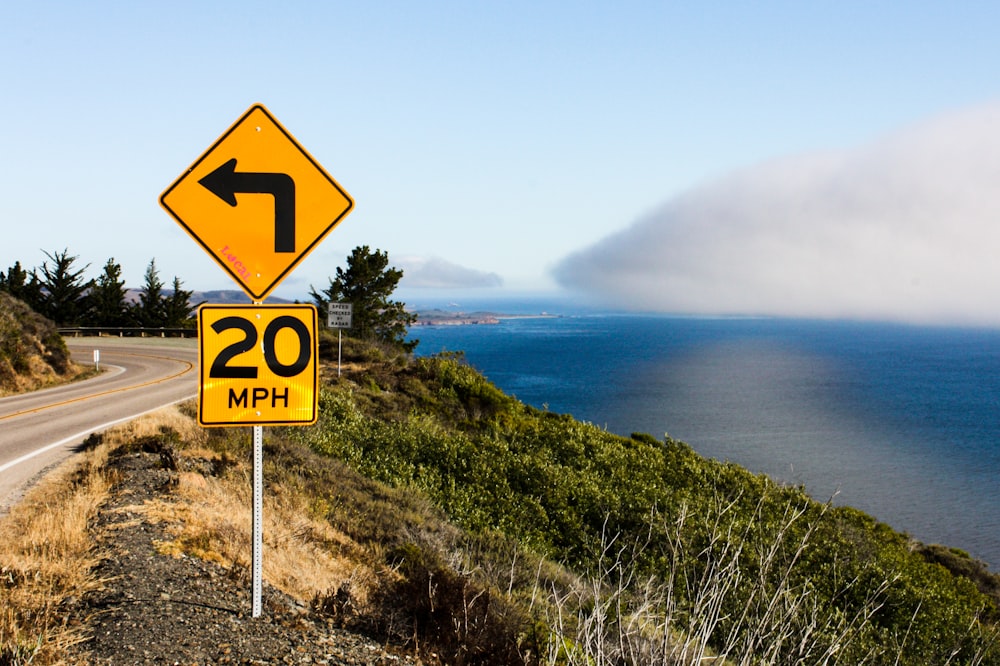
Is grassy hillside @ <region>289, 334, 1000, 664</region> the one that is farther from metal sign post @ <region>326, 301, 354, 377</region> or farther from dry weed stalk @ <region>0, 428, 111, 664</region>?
dry weed stalk @ <region>0, 428, 111, 664</region>

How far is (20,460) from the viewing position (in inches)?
434

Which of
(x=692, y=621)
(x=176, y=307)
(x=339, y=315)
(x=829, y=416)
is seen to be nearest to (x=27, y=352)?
(x=339, y=315)

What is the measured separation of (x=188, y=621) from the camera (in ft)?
15.6

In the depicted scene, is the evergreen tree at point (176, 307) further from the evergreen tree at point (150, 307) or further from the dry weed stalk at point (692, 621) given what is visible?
the dry weed stalk at point (692, 621)

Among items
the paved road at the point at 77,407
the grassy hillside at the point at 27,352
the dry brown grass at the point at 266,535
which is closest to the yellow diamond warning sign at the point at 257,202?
the dry brown grass at the point at 266,535

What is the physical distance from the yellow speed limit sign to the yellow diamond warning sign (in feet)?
0.72

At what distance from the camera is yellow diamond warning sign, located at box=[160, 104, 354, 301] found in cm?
480

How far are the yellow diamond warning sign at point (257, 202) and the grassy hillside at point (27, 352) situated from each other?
21.4 m

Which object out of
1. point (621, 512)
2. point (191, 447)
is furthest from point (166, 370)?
point (621, 512)

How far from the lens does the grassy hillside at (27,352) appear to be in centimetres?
2289

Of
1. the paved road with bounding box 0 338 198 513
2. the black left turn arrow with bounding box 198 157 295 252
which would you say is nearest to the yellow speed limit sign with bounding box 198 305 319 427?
the black left turn arrow with bounding box 198 157 295 252

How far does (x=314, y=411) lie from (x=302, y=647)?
1.57 meters

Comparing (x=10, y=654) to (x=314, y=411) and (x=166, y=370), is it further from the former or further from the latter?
(x=166, y=370)

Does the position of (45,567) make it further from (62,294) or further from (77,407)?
(62,294)
